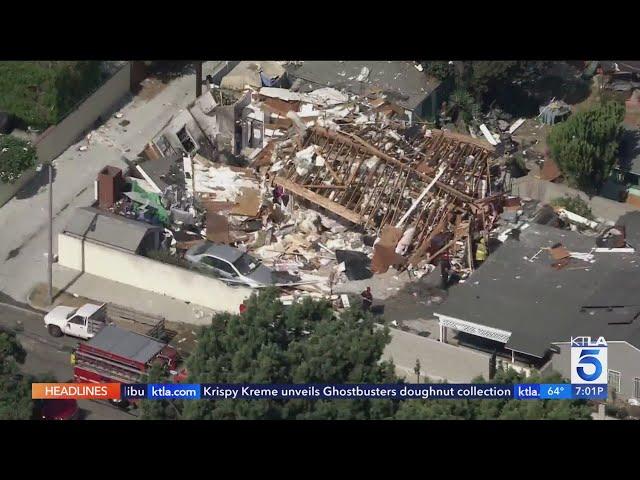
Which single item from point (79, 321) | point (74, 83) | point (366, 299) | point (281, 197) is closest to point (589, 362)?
point (366, 299)

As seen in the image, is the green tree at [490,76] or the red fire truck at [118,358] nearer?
the red fire truck at [118,358]

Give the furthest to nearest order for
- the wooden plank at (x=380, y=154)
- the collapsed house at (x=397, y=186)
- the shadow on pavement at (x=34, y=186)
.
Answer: the shadow on pavement at (x=34, y=186) < the wooden plank at (x=380, y=154) < the collapsed house at (x=397, y=186)

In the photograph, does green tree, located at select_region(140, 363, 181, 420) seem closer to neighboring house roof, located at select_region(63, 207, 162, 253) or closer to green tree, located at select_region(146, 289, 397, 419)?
green tree, located at select_region(146, 289, 397, 419)

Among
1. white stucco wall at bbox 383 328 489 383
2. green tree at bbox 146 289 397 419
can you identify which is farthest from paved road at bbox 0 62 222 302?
white stucco wall at bbox 383 328 489 383

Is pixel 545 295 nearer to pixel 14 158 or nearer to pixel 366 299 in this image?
pixel 366 299

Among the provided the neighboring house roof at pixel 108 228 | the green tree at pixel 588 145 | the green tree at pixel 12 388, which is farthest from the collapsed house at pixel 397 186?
the green tree at pixel 12 388

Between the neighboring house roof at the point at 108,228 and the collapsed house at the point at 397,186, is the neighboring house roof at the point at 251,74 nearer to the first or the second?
the collapsed house at the point at 397,186
